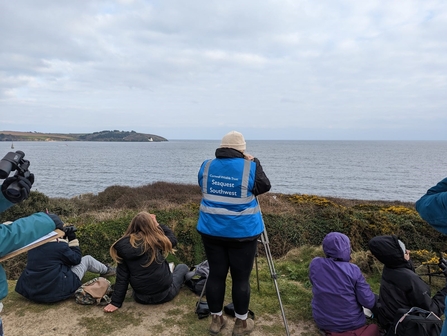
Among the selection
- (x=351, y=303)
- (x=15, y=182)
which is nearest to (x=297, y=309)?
(x=351, y=303)

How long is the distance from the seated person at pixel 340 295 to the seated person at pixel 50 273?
320cm

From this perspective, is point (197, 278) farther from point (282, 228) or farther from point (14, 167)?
point (282, 228)

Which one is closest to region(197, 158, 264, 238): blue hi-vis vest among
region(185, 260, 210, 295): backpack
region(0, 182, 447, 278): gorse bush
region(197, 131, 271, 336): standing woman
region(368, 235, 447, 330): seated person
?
region(197, 131, 271, 336): standing woman

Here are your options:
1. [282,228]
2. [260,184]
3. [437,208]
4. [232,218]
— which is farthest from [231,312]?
[282,228]

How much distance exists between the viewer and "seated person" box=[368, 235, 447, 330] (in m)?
3.49

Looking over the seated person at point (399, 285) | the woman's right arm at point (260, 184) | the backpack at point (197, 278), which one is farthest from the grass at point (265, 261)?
the woman's right arm at point (260, 184)

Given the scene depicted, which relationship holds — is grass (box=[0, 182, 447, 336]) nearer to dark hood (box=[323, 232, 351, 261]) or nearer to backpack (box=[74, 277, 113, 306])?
backpack (box=[74, 277, 113, 306])

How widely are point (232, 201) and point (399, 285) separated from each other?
202 cm

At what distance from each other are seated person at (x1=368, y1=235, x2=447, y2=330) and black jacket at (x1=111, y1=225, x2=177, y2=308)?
2.64m

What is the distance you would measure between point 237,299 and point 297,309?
128 centimetres

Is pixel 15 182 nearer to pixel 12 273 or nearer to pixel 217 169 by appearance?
pixel 217 169

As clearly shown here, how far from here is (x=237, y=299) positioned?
141 inches

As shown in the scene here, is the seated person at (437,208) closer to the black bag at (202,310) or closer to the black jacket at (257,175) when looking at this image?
the black jacket at (257,175)

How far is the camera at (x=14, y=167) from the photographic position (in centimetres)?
224
